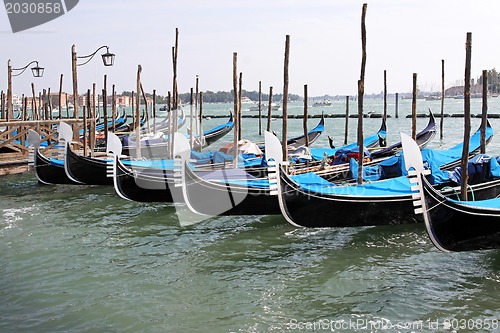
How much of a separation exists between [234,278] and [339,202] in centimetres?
149

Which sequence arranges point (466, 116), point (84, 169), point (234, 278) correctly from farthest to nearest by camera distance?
point (84, 169) < point (466, 116) < point (234, 278)

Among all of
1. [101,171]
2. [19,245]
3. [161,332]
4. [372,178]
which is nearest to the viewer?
[161,332]

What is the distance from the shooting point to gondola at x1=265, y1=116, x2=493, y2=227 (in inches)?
228

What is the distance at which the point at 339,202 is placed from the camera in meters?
5.86

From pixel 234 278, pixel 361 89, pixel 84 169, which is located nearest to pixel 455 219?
pixel 234 278

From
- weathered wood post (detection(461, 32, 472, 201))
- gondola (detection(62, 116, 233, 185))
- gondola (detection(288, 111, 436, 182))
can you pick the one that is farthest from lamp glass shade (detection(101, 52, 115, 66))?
weathered wood post (detection(461, 32, 472, 201))

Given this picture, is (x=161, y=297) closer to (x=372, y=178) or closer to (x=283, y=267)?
(x=283, y=267)

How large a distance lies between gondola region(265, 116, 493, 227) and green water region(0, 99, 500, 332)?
7.1 inches

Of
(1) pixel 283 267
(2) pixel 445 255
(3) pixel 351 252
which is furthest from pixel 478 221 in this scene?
(1) pixel 283 267

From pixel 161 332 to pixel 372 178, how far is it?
407 cm

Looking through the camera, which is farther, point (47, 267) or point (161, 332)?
point (47, 267)

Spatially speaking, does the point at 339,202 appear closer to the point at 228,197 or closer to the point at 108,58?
the point at 228,197

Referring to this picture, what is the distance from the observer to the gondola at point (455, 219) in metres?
4.66

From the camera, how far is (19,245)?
592 cm
